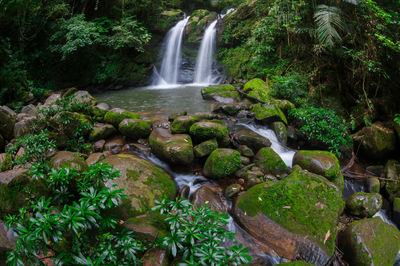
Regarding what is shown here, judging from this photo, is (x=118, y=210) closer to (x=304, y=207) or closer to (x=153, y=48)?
(x=304, y=207)

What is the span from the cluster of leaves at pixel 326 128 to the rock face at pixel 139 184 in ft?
12.3

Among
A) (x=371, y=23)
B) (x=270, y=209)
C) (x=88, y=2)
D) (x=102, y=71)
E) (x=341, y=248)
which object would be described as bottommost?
→ (x=341, y=248)

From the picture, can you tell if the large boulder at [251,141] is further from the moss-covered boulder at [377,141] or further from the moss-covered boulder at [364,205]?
the moss-covered boulder at [377,141]

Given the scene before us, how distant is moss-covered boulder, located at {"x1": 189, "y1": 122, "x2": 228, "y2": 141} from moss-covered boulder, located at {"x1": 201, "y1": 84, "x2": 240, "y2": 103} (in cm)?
310

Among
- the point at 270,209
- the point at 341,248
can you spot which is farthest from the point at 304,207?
the point at 341,248

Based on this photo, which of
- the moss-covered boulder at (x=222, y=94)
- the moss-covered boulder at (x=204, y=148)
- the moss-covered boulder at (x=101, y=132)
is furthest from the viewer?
the moss-covered boulder at (x=222, y=94)

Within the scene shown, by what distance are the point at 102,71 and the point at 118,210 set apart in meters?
11.4

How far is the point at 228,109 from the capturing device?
6.65 m

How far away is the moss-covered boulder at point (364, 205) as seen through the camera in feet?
12.7

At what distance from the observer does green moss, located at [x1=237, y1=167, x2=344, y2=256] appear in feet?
10.1

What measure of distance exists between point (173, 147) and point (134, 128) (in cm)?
125

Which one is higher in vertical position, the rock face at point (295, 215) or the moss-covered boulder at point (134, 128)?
the moss-covered boulder at point (134, 128)

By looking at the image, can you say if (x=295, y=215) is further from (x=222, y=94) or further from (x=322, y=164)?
(x=222, y=94)

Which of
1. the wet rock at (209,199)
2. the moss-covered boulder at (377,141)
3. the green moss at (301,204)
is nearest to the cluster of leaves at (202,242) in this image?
the wet rock at (209,199)
